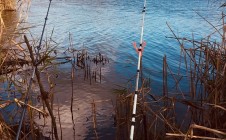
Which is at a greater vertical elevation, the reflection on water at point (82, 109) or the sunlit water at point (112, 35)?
the sunlit water at point (112, 35)

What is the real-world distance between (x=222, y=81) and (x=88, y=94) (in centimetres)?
618

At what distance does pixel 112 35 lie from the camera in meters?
18.1

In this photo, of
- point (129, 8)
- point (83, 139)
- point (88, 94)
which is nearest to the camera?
point (83, 139)

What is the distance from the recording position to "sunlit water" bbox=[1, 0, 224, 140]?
846 cm

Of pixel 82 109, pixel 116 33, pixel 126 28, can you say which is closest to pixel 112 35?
pixel 116 33

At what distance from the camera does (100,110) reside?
823 cm

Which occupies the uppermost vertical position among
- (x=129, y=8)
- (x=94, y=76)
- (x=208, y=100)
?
(x=129, y=8)

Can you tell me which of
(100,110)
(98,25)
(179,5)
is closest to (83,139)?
(100,110)

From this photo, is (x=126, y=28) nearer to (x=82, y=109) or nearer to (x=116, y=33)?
(x=116, y=33)

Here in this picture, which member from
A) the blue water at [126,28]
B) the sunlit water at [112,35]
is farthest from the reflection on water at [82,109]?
the blue water at [126,28]

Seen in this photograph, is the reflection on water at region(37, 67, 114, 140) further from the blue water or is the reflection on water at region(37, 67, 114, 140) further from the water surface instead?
the blue water

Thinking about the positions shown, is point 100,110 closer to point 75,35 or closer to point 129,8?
point 75,35

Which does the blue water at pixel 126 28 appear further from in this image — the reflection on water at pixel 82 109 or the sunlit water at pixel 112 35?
the reflection on water at pixel 82 109

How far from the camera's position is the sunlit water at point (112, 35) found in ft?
27.8
